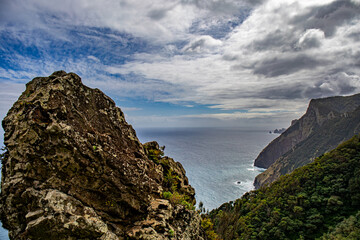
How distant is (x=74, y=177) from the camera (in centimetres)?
882

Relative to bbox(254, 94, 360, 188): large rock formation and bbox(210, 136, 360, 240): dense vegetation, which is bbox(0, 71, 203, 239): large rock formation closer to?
bbox(210, 136, 360, 240): dense vegetation

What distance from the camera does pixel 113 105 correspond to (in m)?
13.1

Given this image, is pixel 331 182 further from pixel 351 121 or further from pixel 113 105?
pixel 351 121

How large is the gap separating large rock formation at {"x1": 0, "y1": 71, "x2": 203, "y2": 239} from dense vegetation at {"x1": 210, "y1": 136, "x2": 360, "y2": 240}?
35144mm

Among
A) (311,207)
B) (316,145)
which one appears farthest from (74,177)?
(316,145)

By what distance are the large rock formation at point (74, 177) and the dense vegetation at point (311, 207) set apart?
35.1 metres

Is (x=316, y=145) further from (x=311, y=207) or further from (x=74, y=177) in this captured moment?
(x=74, y=177)

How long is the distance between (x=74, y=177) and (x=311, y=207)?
55.8m

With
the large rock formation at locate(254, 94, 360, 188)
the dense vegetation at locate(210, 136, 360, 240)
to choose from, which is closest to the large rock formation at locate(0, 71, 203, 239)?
the dense vegetation at locate(210, 136, 360, 240)

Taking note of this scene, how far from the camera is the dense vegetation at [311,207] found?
3866 cm

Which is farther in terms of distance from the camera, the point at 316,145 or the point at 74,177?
the point at 316,145

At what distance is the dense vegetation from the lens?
3866 centimetres

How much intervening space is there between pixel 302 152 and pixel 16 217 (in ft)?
548

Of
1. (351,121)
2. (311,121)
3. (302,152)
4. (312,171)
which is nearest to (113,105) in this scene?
(312,171)
